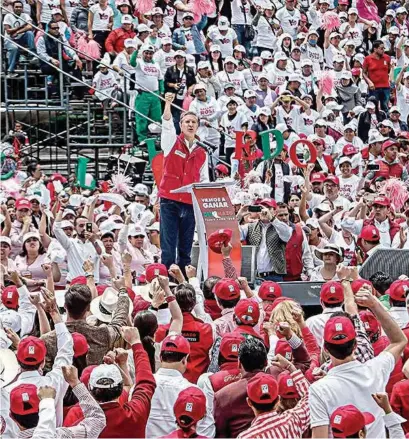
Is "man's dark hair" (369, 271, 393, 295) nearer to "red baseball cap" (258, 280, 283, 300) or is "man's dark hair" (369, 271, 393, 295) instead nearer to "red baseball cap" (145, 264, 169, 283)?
"red baseball cap" (258, 280, 283, 300)

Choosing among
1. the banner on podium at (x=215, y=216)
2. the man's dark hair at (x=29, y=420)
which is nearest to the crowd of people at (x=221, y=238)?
the man's dark hair at (x=29, y=420)

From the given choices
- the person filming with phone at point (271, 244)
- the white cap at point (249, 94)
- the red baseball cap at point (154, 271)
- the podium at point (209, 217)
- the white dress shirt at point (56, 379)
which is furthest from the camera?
the white cap at point (249, 94)

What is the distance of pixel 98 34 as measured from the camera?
65.3 feet

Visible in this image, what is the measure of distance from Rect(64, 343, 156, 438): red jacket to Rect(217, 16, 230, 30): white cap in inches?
599

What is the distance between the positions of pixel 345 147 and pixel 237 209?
4917mm

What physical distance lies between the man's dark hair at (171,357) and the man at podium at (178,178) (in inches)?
162

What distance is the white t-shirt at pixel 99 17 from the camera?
19859 mm

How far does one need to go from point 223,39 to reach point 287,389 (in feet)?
49.9

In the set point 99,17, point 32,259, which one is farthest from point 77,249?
point 99,17

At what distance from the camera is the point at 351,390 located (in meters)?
6.18

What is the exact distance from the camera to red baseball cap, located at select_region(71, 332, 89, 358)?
7297 mm

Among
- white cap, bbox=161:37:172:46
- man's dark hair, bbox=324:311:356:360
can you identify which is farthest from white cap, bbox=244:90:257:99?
man's dark hair, bbox=324:311:356:360

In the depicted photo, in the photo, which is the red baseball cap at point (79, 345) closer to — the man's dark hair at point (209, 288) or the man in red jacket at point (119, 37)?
the man's dark hair at point (209, 288)

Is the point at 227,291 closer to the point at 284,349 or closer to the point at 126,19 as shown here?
the point at 284,349
